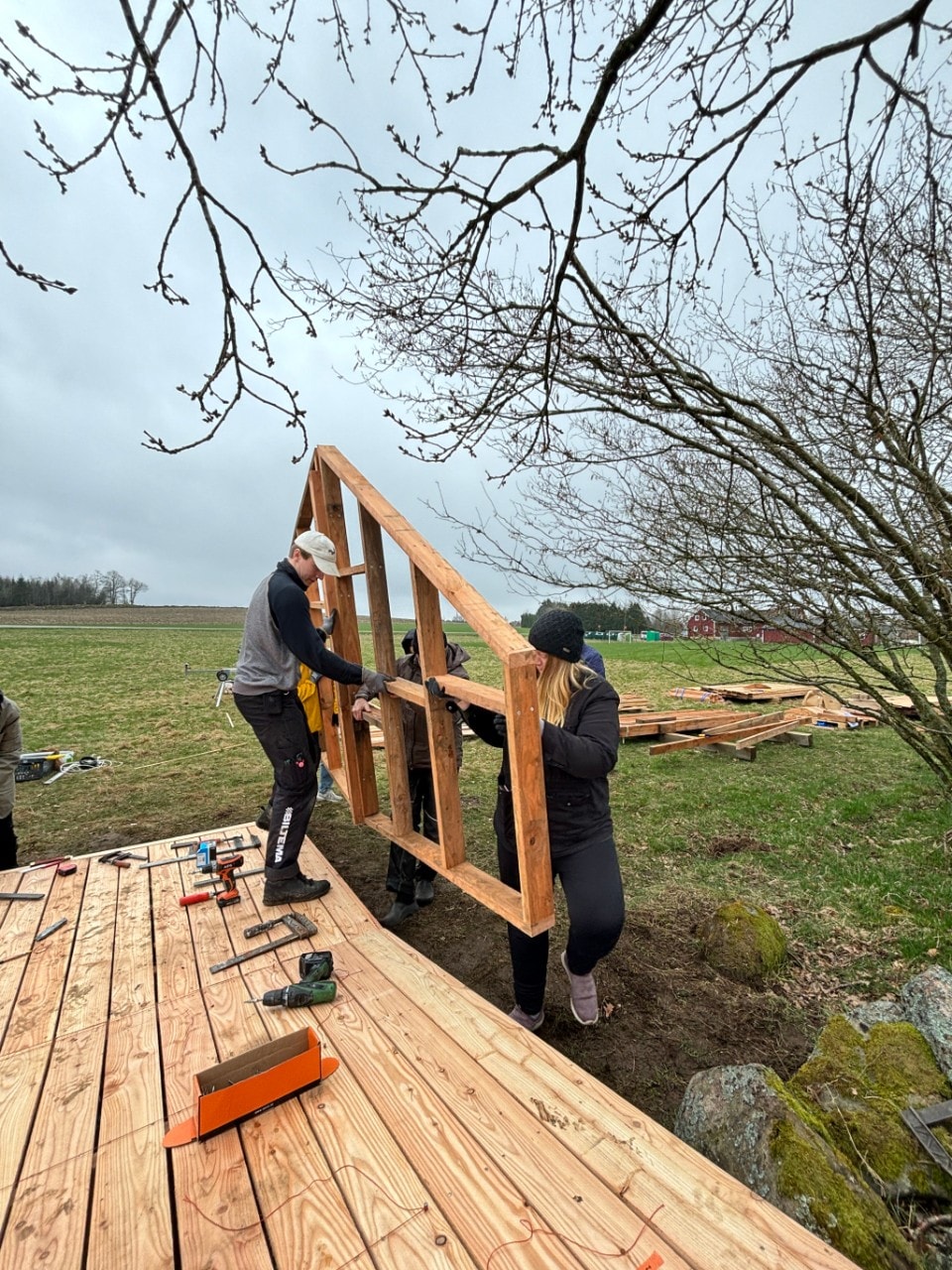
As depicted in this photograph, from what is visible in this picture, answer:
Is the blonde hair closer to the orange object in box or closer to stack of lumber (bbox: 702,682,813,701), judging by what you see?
the orange object in box

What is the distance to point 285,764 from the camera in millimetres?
3139

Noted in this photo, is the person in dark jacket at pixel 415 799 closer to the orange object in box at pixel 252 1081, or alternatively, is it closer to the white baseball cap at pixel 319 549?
the white baseball cap at pixel 319 549

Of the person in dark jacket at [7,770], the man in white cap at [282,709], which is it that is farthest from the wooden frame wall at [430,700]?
the person in dark jacket at [7,770]

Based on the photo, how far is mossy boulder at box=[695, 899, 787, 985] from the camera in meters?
3.64

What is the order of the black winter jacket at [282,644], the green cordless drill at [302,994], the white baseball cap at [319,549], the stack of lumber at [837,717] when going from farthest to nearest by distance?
the stack of lumber at [837,717] < the white baseball cap at [319,549] < the black winter jacket at [282,644] < the green cordless drill at [302,994]

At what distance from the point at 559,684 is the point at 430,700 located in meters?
0.63

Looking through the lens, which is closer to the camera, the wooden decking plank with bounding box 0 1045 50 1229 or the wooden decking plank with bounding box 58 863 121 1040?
the wooden decking plank with bounding box 0 1045 50 1229

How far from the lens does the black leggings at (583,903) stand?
262 cm

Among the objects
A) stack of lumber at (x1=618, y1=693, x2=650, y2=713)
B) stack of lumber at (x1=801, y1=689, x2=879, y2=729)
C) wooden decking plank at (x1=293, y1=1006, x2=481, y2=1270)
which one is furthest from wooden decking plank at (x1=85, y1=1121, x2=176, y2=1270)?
stack of lumber at (x1=801, y1=689, x2=879, y2=729)

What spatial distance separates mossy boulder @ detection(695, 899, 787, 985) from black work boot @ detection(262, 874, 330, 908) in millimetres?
2463

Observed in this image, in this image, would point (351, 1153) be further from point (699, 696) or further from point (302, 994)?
point (699, 696)

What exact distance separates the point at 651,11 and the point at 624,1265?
10.7ft

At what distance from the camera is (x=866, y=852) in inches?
216

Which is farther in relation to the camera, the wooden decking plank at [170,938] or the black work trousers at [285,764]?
the black work trousers at [285,764]
